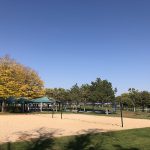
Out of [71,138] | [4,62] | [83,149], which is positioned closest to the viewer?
[83,149]

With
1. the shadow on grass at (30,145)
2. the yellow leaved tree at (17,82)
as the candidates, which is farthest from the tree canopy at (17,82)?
the shadow on grass at (30,145)

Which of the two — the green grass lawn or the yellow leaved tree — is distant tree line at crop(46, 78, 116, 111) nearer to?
the yellow leaved tree

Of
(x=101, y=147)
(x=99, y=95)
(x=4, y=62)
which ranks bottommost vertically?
(x=101, y=147)

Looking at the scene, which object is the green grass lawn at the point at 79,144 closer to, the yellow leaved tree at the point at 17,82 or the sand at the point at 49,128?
the sand at the point at 49,128

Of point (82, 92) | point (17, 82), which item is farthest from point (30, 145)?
point (82, 92)

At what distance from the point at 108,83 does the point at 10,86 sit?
6306 centimetres

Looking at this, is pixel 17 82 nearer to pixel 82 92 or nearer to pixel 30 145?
pixel 30 145

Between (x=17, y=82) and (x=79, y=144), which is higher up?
(x=17, y=82)

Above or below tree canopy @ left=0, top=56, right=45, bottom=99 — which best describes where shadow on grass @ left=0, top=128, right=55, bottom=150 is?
below

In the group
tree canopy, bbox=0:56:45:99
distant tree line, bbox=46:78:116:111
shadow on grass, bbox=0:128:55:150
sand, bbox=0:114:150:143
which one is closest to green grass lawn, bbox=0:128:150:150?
shadow on grass, bbox=0:128:55:150

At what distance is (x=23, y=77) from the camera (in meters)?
55.7

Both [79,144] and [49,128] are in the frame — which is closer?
[79,144]

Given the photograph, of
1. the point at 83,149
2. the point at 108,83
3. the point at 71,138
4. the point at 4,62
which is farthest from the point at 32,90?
the point at 108,83

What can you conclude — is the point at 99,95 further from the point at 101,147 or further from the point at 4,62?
the point at 101,147
